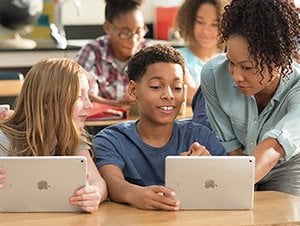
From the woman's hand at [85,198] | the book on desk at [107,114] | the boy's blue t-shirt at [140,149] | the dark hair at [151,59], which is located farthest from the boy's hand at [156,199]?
the book on desk at [107,114]

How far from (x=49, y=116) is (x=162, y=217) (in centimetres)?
45

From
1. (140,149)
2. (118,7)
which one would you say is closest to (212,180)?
(140,149)

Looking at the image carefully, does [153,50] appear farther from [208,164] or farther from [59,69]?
[208,164]

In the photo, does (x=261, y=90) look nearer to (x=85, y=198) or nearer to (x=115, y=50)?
→ (x=85, y=198)

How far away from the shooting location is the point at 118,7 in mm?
3902

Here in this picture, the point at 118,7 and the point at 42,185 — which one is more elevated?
the point at 118,7

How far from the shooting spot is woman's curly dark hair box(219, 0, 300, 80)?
81.8 inches

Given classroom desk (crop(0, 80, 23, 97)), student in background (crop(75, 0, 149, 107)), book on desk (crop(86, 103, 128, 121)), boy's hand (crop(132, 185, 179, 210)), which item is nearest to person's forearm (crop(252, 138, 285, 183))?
boy's hand (crop(132, 185, 179, 210))

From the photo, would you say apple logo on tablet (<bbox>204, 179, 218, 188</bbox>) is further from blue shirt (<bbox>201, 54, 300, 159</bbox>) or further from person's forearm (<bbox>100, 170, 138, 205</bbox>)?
blue shirt (<bbox>201, 54, 300, 159</bbox>)

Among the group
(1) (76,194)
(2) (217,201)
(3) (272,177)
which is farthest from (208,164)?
(3) (272,177)

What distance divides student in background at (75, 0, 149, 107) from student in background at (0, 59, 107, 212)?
5.37 ft

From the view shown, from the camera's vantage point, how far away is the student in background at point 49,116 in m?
2.10

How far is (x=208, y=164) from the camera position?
1.87 metres

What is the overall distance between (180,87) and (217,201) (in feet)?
1.51
